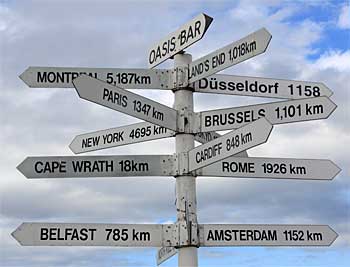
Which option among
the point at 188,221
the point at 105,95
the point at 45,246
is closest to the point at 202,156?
the point at 188,221

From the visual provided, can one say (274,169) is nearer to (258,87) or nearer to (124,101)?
(258,87)

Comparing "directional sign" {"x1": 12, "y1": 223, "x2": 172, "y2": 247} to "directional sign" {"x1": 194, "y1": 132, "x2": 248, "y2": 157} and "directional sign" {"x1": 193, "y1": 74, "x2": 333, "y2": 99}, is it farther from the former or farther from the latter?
"directional sign" {"x1": 193, "y1": 74, "x2": 333, "y2": 99}

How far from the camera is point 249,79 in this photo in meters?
5.81

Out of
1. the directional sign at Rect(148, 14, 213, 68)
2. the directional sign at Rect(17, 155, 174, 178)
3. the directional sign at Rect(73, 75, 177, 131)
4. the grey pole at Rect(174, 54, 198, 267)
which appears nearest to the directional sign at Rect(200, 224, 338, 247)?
the grey pole at Rect(174, 54, 198, 267)

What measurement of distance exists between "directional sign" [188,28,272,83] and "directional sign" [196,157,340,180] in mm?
817

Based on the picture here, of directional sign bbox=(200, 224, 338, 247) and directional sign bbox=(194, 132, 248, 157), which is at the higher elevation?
directional sign bbox=(194, 132, 248, 157)

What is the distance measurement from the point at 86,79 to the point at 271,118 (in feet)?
5.36

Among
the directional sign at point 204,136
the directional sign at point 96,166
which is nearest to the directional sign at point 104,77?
the directional sign at point 204,136

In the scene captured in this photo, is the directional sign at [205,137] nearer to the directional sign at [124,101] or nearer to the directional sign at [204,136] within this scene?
the directional sign at [204,136]

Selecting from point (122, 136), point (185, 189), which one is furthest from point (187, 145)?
point (122, 136)

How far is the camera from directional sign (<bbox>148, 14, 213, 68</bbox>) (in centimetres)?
529

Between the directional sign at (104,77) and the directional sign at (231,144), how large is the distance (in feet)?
2.71

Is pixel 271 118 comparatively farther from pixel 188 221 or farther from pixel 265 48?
pixel 188 221

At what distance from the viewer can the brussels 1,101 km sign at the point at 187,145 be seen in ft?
16.4
